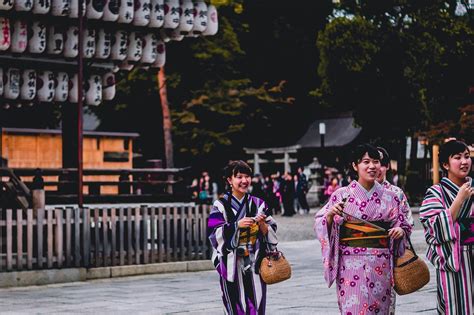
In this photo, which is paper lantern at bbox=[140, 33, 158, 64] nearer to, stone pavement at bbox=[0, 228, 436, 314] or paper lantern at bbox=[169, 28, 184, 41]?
paper lantern at bbox=[169, 28, 184, 41]

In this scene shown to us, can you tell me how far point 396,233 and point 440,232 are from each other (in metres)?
0.30

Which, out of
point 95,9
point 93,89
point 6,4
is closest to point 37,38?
point 95,9

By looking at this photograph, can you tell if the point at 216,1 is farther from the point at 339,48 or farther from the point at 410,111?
the point at 410,111

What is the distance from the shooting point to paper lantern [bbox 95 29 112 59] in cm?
1659

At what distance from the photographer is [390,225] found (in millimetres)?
6570

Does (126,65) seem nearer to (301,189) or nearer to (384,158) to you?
(384,158)

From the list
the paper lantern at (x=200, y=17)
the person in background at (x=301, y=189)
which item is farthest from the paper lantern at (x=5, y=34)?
the person in background at (x=301, y=189)

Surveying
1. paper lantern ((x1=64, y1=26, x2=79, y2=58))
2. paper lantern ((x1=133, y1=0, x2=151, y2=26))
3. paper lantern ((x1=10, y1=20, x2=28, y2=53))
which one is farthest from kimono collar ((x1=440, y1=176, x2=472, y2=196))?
paper lantern ((x1=133, y1=0, x2=151, y2=26))

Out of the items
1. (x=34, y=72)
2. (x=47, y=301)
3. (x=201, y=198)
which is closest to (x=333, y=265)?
(x=47, y=301)

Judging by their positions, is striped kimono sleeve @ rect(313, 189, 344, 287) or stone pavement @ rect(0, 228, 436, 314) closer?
striped kimono sleeve @ rect(313, 189, 344, 287)

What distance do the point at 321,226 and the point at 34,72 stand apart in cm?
1098

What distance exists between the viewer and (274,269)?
6.98 meters

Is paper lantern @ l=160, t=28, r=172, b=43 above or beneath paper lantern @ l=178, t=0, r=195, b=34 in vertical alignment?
beneath

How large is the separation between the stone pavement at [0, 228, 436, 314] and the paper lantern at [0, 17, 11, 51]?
176 inches
